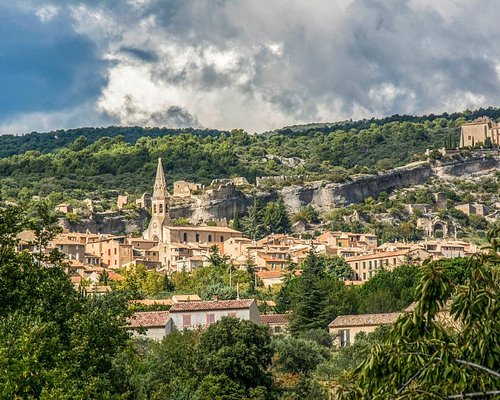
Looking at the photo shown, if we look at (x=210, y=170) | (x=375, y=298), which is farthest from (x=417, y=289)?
(x=210, y=170)

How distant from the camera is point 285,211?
547 feet

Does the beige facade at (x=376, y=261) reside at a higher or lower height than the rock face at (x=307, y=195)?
lower

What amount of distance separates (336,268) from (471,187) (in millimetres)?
83285

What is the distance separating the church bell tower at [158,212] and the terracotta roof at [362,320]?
7082 centimetres

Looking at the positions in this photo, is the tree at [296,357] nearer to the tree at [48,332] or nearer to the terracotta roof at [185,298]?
Result: the tree at [48,332]

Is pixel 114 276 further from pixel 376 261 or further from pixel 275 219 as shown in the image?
pixel 275 219

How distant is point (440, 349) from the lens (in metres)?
11.7

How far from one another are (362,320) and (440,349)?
53.0 metres

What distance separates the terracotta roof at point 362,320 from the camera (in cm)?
6256

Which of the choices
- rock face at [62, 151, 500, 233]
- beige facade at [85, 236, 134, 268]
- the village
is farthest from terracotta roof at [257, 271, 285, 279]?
rock face at [62, 151, 500, 233]

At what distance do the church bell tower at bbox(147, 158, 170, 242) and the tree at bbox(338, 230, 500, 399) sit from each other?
123 metres

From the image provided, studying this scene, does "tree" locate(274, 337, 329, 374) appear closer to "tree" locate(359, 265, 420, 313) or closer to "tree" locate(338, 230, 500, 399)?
"tree" locate(359, 265, 420, 313)

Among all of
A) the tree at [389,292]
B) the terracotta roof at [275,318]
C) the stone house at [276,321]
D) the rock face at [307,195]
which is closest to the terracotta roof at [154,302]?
the terracotta roof at [275,318]

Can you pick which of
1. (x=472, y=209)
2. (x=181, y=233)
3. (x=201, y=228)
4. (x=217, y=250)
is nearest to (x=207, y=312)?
(x=217, y=250)
